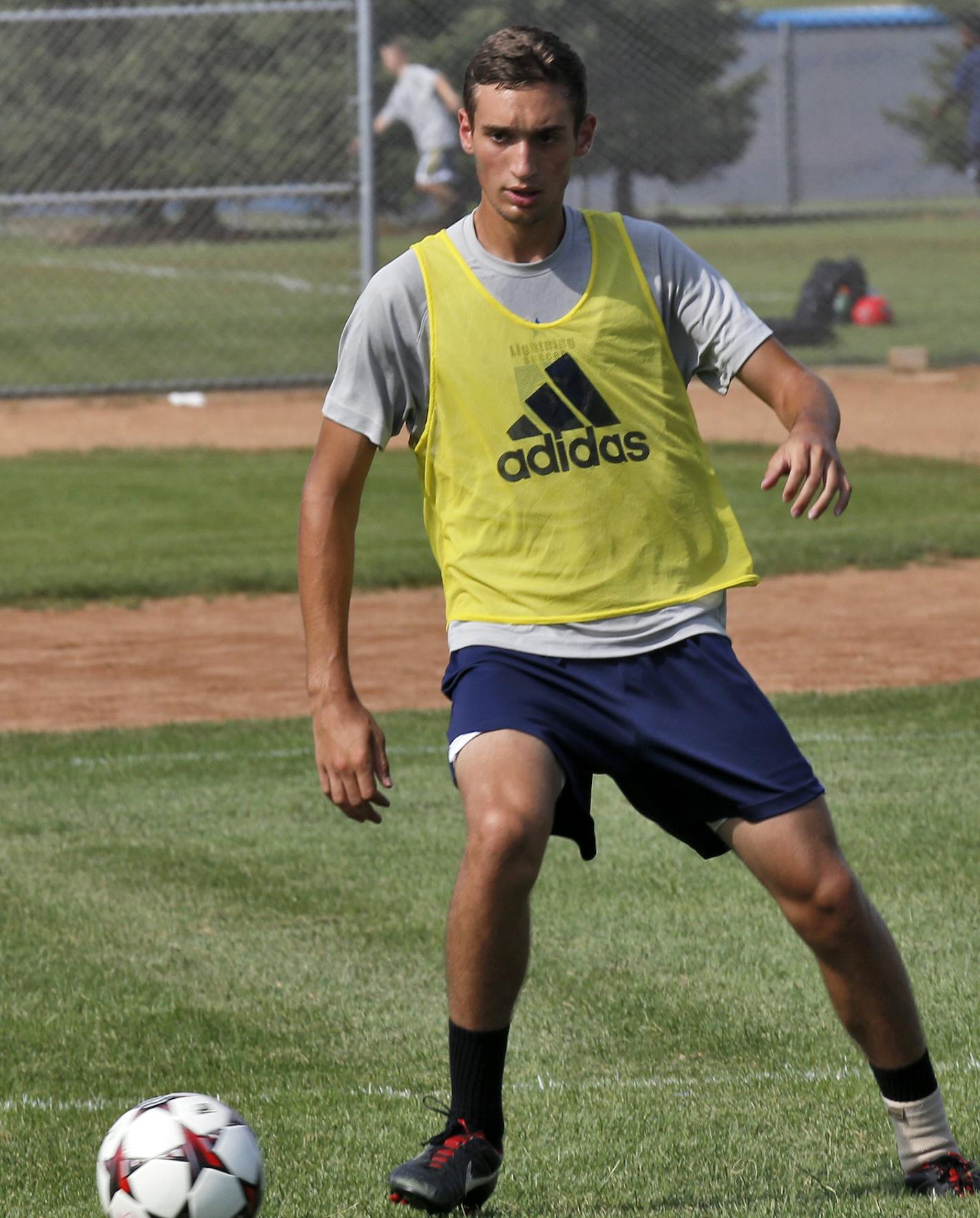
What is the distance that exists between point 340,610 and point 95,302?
65.8ft

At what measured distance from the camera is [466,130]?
3719mm

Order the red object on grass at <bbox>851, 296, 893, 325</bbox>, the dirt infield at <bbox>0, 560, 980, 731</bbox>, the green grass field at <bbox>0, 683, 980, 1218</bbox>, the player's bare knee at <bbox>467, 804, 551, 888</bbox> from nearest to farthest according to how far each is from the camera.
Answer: the player's bare knee at <bbox>467, 804, 551, 888</bbox>
the green grass field at <bbox>0, 683, 980, 1218</bbox>
the dirt infield at <bbox>0, 560, 980, 731</bbox>
the red object on grass at <bbox>851, 296, 893, 325</bbox>

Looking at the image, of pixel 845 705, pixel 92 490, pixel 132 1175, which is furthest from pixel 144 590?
pixel 132 1175

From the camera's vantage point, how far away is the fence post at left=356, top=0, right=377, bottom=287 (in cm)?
1516

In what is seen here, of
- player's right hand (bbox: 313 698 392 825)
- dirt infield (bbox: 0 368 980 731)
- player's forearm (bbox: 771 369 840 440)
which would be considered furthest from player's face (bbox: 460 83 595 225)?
dirt infield (bbox: 0 368 980 731)

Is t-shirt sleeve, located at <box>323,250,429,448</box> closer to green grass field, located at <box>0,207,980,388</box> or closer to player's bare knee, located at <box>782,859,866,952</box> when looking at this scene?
player's bare knee, located at <box>782,859,866,952</box>

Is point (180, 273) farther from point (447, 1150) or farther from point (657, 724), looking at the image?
point (447, 1150)

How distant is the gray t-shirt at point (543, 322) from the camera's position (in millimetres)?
3555

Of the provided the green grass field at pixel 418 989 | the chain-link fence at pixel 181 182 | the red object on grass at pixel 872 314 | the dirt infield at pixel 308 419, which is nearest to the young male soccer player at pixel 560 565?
the green grass field at pixel 418 989

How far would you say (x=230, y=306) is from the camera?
2269 centimetres

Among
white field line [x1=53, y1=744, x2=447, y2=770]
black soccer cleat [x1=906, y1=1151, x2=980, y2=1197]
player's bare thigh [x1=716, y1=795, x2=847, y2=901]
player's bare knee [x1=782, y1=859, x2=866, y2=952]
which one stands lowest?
white field line [x1=53, y1=744, x2=447, y2=770]

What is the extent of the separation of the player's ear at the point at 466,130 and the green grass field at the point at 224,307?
13240 mm

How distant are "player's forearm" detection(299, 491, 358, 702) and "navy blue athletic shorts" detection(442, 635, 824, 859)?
0.77 feet

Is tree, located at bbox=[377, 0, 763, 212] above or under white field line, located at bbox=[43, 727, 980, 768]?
under
